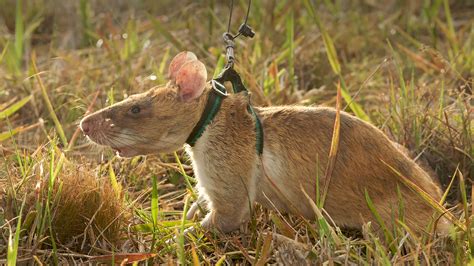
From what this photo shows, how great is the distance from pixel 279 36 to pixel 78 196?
259 centimetres

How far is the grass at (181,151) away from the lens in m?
2.65

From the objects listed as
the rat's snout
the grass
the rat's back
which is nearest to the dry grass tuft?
the grass

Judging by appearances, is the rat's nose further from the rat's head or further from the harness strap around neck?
the harness strap around neck

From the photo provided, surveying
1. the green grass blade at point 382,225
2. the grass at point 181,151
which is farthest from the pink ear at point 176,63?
the green grass blade at point 382,225

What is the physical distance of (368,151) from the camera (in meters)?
2.85

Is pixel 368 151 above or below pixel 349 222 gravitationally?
above

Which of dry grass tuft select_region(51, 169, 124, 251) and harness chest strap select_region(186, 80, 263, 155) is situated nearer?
dry grass tuft select_region(51, 169, 124, 251)

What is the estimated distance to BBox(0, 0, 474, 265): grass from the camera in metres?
2.65

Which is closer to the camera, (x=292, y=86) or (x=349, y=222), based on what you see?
(x=349, y=222)

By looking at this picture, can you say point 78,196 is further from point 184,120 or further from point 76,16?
point 76,16

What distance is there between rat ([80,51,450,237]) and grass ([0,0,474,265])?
0.10 m

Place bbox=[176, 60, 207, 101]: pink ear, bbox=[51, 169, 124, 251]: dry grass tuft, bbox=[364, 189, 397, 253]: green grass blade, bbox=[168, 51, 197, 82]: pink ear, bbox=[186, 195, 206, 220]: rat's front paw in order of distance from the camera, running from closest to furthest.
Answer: bbox=[364, 189, 397, 253]: green grass blade → bbox=[51, 169, 124, 251]: dry grass tuft → bbox=[176, 60, 207, 101]: pink ear → bbox=[168, 51, 197, 82]: pink ear → bbox=[186, 195, 206, 220]: rat's front paw

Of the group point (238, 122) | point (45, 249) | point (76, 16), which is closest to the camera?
point (45, 249)

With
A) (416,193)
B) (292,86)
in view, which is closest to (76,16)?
(292,86)
